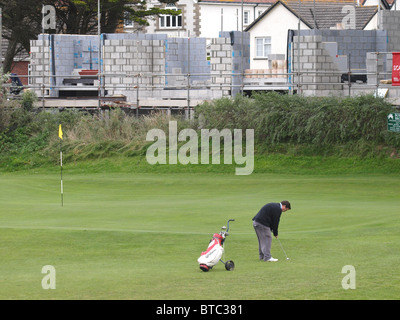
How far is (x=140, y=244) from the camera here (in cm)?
1878

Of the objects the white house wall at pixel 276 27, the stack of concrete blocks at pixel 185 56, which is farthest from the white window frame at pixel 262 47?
the stack of concrete blocks at pixel 185 56

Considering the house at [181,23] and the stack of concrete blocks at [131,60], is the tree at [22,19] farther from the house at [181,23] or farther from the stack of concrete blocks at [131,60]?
the house at [181,23]

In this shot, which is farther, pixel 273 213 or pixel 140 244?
pixel 140 244

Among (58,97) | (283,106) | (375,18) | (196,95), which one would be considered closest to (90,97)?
(58,97)

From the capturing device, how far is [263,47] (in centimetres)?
6512

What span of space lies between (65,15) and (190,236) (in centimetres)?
4504

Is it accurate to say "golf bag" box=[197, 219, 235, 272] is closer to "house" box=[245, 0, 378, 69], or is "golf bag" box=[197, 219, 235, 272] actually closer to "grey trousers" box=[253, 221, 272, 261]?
"grey trousers" box=[253, 221, 272, 261]

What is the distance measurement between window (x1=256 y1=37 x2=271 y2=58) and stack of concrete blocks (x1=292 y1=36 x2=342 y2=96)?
71.0ft

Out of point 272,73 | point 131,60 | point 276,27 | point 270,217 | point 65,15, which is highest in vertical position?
point 65,15

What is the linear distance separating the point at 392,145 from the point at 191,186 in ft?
30.3

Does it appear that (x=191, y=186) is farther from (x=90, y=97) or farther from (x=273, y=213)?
(x=273, y=213)

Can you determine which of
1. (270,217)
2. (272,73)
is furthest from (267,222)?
(272,73)

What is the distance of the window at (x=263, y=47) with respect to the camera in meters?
64.6

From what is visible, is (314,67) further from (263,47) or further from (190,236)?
(190,236)
